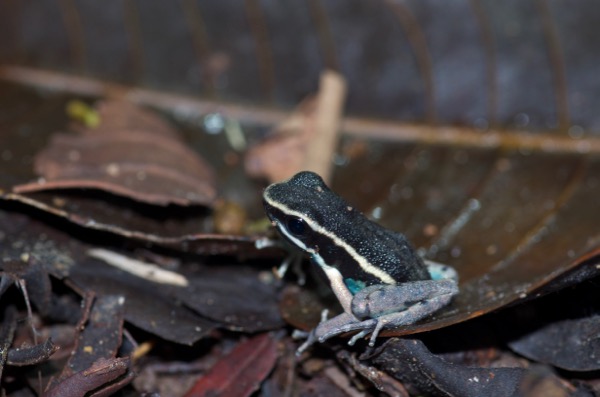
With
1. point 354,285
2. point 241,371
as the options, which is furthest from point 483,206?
point 241,371

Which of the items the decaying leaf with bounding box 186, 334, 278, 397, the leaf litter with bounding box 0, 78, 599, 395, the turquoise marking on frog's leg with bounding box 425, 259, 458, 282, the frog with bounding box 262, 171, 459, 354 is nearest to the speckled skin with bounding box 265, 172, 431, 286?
the frog with bounding box 262, 171, 459, 354

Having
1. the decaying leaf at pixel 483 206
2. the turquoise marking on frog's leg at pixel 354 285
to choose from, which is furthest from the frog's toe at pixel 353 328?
the turquoise marking on frog's leg at pixel 354 285

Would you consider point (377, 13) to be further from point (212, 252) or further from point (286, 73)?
point (212, 252)

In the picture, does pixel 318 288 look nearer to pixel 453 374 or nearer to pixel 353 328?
pixel 353 328

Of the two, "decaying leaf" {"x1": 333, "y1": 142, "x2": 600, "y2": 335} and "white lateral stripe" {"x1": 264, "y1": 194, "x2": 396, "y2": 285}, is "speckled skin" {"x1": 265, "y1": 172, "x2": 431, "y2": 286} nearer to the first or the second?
"white lateral stripe" {"x1": 264, "y1": 194, "x2": 396, "y2": 285}

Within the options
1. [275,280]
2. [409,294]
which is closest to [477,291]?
[409,294]

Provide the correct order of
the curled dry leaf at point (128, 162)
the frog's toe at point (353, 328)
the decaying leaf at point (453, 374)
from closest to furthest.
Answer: the decaying leaf at point (453, 374)
the frog's toe at point (353, 328)
the curled dry leaf at point (128, 162)

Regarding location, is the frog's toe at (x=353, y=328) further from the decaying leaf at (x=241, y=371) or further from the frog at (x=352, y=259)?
the decaying leaf at (x=241, y=371)
